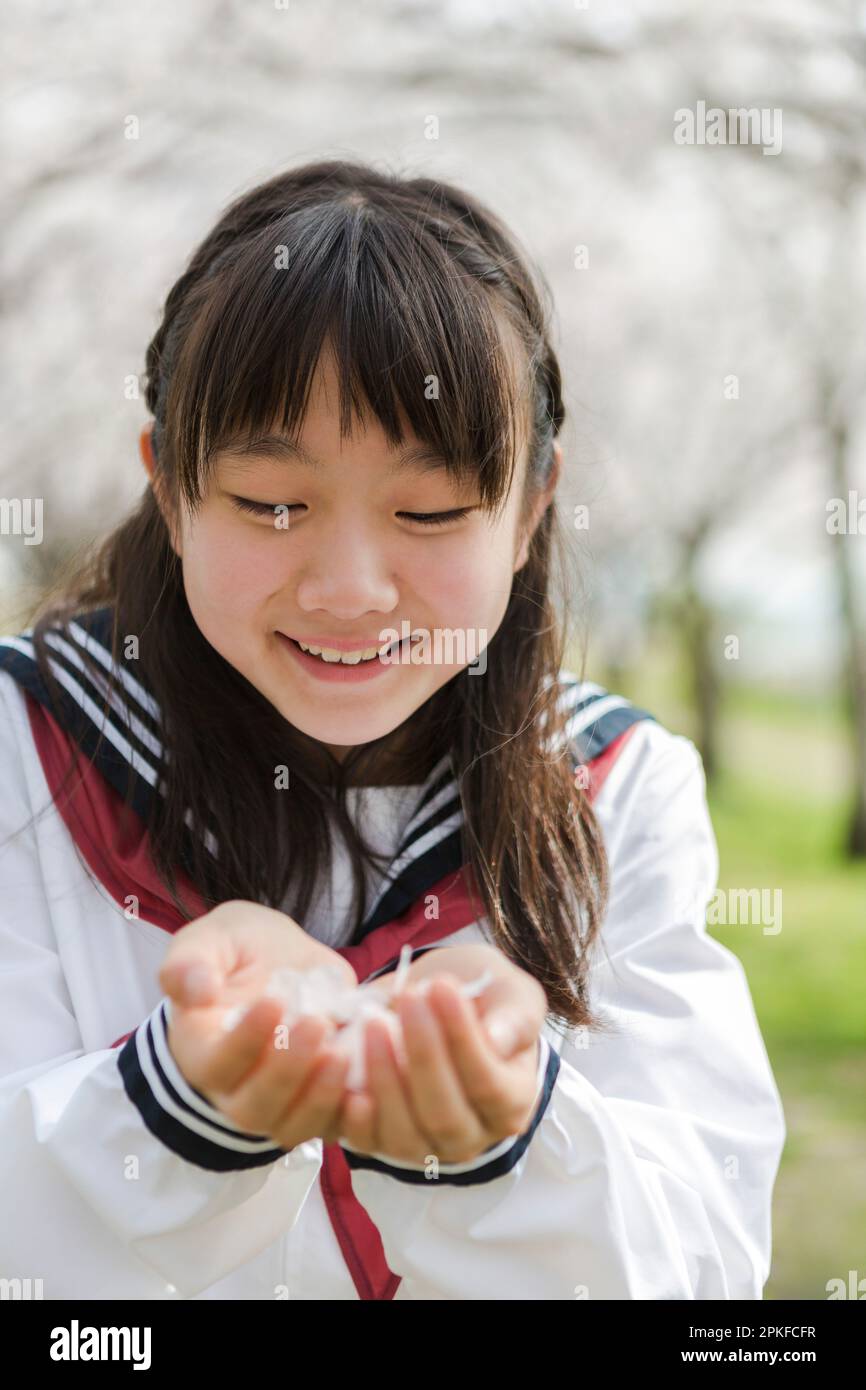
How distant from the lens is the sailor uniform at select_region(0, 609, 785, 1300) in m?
1.37

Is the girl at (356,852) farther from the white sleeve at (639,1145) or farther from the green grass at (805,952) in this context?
the green grass at (805,952)

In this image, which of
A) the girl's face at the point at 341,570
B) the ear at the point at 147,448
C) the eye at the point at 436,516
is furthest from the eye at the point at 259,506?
the ear at the point at 147,448

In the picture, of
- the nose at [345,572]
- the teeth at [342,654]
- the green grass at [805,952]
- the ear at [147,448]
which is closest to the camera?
the nose at [345,572]

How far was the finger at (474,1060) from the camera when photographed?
3.46ft

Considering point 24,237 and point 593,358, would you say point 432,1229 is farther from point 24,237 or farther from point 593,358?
point 593,358

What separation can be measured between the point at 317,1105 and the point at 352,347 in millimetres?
869

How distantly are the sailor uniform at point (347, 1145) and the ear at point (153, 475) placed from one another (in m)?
0.24

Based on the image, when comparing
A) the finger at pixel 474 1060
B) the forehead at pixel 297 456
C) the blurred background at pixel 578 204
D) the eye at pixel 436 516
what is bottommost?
the finger at pixel 474 1060

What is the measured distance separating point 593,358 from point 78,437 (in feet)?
13.0

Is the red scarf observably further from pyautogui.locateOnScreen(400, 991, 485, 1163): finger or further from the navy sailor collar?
pyautogui.locateOnScreen(400, 991, 485, 1163): finger

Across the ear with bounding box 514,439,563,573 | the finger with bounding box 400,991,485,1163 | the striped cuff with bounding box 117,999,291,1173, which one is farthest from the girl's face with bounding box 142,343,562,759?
the finger with bounding box 400,991,485,1163

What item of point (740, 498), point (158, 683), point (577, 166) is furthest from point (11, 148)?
point (740, 498)

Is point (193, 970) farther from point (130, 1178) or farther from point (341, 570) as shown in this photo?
point (341, 570)

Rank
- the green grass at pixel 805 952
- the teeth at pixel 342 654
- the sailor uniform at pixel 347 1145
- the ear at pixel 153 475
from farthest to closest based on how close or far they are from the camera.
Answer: the green grass at pixel 805 952
the ear at pixel 153 475
the teeth at pixel 342 654
the sailor uniform at pixel 347 1145
